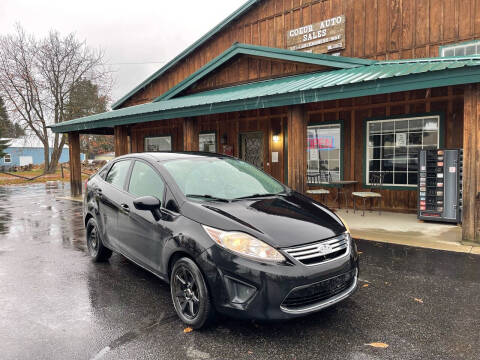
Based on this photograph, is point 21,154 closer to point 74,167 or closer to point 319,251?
point 74,167

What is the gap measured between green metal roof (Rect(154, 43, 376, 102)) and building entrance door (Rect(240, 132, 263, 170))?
8.24 feet

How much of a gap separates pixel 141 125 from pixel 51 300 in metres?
12.2

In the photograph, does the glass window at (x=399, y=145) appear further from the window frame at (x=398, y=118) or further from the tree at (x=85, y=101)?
the tree at (x=85, y=101)

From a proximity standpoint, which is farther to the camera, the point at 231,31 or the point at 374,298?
the point at 231,31

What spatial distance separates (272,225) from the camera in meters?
2.98

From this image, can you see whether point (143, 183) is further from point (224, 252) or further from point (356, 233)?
point (356, 233)

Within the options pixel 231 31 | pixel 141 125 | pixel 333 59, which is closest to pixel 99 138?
pixel 141 125

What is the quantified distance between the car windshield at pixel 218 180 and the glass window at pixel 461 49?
7.14 meters

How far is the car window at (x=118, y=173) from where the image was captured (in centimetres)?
447

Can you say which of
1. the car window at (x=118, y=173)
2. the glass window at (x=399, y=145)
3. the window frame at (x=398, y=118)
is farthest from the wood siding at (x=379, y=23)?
the car window at (x=118, y=173)

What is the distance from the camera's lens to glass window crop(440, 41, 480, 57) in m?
8.27

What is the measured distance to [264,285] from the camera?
8.75ft

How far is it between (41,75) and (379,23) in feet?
96.7

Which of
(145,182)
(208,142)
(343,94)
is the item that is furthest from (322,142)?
(145,182)
